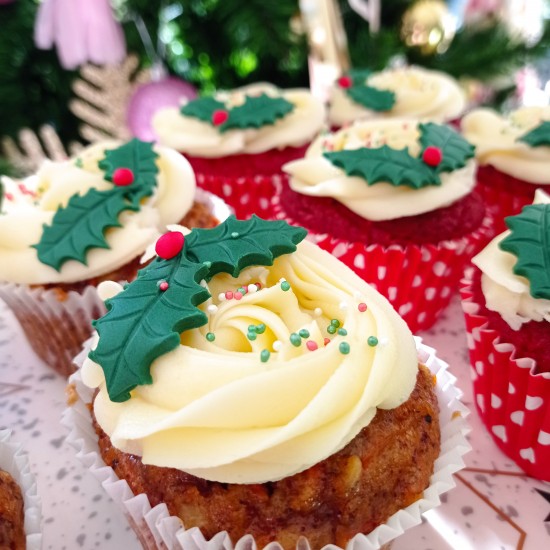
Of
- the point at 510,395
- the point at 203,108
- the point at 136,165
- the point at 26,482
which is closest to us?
the point at 26,482

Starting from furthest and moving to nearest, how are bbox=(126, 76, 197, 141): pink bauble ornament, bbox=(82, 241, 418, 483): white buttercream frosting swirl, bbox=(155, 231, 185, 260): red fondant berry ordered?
bbox=(126, 76, 197, 141): pink bauble ornament
bbox=(155, 231, 185, 260): red fondant berry
bbox=(82, 241, 418, 483): white buttercream frosting swirl

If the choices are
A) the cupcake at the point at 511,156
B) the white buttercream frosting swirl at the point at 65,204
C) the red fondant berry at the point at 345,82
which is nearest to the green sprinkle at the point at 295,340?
the white buttercream frosting swirl at the point at 65,204

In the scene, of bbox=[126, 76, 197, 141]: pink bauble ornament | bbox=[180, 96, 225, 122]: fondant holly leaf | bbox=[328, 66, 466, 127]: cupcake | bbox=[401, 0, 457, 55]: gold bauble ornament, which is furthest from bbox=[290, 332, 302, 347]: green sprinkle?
bbox=[401, 0, 457, 55]: gold bauble ornament

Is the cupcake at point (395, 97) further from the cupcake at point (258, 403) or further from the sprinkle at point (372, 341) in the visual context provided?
the sprinkle at point (372, 341)

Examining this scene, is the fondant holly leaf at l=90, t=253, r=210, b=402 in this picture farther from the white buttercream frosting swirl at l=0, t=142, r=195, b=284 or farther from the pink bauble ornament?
the pink bauble ornament

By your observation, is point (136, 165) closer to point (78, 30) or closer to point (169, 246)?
point (169, 246)

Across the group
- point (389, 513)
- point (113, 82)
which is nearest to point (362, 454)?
point (389, 513)

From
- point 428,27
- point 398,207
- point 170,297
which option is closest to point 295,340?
point 170,297
